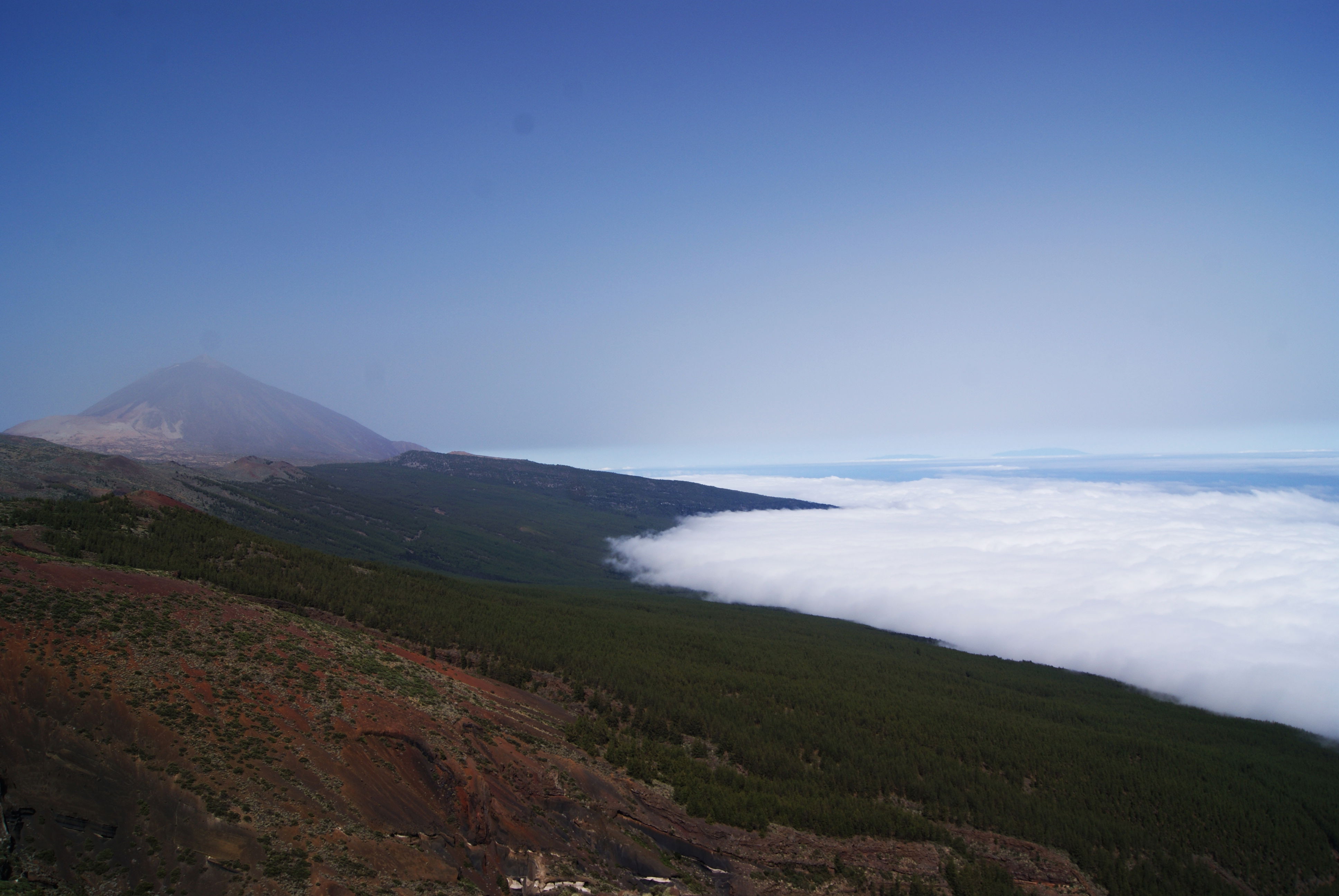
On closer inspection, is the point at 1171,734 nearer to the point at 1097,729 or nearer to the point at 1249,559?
the point at 1097,729

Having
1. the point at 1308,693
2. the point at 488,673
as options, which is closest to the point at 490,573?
the point at 488,673

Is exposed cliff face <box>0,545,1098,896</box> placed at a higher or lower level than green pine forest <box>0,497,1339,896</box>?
higher

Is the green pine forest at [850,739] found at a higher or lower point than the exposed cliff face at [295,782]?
lower

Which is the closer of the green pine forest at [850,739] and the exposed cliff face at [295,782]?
the exposed cliff face at [295,782]

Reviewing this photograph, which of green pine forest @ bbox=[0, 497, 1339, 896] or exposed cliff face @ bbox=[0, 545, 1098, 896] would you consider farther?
green pine forest @ bbox=[0, 497, 1339, 896]
